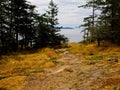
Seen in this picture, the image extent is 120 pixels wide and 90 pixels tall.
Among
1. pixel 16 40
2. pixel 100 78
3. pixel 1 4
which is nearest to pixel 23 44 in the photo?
pixel 16 40

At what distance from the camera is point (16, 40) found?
50.2 meters

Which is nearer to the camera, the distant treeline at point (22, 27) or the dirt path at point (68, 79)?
the dirt path at point (68, 79)

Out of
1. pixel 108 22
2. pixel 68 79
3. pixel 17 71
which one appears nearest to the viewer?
pixel 68 79

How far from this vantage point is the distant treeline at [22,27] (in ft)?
155

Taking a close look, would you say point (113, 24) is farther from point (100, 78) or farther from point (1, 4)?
point (100, 78)

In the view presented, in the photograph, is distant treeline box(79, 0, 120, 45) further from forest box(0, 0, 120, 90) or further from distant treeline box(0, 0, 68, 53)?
distant treeline box(0, 0, 68, 53)

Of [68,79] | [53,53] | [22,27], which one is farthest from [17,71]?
[22,27]

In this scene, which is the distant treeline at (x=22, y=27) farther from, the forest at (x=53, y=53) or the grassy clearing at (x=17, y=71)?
the grassy clearing at (x=17, y=71)

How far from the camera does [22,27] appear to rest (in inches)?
1992

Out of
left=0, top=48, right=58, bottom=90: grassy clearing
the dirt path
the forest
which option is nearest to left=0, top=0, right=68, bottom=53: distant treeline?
the forest

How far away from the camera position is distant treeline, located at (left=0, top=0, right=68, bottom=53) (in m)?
47.3

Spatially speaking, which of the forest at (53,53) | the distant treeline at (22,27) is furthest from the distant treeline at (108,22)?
the distant treeline at (22,27)

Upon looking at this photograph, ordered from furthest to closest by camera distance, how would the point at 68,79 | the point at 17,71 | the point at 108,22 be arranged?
the point at 108,22, the point at 17,71, the point at 68,79

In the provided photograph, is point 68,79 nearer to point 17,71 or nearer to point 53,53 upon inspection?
point 17,71
